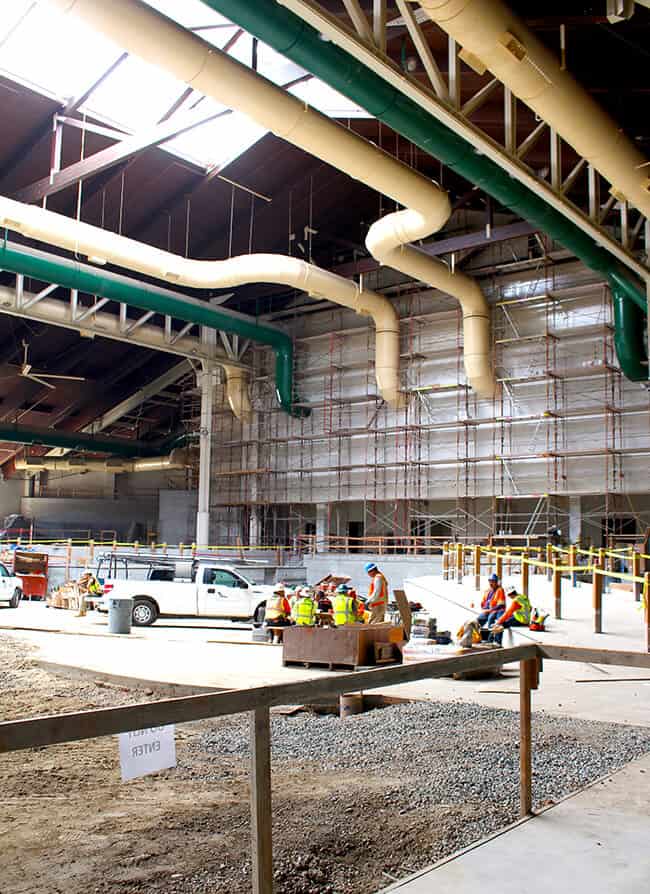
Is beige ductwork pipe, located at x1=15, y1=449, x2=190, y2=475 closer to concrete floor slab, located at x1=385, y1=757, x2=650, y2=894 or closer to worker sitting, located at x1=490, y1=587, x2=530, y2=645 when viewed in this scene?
worker sitting, located at x1=490, y1=587, x2=530, y2=645

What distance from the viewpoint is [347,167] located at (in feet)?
57.1

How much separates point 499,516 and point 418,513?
11.8 feet

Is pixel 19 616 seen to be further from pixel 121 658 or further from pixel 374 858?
pixel 374 858

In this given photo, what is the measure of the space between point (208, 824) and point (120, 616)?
12.6 meters

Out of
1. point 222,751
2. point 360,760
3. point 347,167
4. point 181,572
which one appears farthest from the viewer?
point 181,572

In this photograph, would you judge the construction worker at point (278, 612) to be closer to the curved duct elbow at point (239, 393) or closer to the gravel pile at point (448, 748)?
the gravel pile at point (448, 748)

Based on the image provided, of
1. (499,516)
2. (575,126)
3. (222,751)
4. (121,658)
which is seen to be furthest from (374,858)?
(499,516)

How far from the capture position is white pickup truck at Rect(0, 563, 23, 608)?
74.3 feet

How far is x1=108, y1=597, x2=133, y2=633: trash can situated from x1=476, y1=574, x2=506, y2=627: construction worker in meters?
7.64

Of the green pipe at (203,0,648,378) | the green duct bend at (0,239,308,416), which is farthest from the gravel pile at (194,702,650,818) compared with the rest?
the green duct bend at (0,239,308,416)

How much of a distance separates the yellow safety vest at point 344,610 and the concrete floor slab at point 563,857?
29.5 ft

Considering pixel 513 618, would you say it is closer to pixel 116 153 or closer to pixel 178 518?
pixel 116 153

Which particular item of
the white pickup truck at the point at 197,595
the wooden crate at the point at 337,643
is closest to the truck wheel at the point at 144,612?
the white pickup truck at the point at 197,595

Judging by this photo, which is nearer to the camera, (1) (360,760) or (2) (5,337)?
(1) (360,760)
